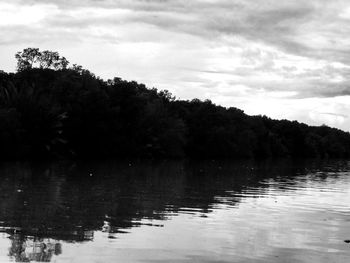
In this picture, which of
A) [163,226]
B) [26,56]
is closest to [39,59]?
[26,56]

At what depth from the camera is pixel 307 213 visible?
924 inches

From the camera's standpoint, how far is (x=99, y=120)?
80750 mm

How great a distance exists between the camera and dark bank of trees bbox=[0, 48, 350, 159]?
218 ft

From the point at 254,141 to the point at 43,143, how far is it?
79971 mm

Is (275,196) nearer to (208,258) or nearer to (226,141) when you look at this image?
(208,258)

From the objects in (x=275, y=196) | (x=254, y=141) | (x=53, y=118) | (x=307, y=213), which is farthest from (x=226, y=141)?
(x=307, y=213)

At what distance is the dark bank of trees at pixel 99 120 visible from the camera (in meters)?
66.3

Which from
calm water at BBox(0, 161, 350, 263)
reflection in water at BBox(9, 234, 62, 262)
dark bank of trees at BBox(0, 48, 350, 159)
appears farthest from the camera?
dark bank of trees at BBox(0, 48, 350, 159)

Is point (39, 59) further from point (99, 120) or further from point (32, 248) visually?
point (32, 248)

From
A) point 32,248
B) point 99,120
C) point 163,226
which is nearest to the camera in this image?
point 32,248

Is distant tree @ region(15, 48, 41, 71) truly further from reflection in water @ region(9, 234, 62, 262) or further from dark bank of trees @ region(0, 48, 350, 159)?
reflection in water @ region(9, 234, 62, 262)

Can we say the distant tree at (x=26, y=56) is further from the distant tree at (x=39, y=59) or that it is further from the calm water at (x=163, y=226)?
the calm water at (x=163, y=226)

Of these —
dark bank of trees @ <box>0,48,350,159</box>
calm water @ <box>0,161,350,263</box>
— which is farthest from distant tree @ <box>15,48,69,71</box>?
calm water @ <box>0,161,350,263</box>

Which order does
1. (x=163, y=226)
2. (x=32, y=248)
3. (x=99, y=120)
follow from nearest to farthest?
1. (x=32, y=248)
2. (x=163, y=226)
3. (x=99, y=120)
